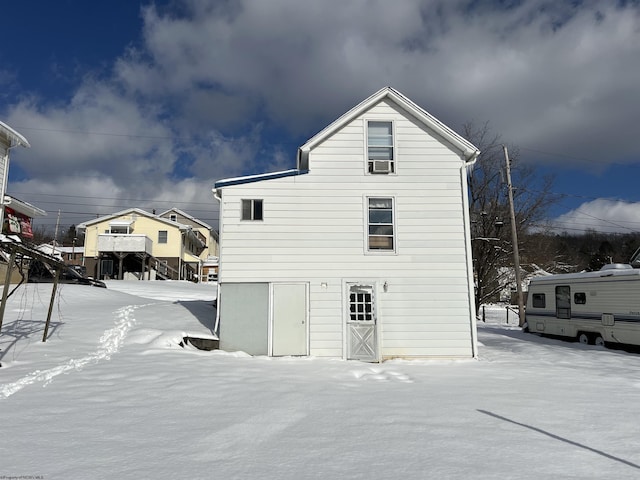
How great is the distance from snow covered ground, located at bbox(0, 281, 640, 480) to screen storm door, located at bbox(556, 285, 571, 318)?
504 cm

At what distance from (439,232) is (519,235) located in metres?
18.1

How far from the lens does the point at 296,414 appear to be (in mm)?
6105

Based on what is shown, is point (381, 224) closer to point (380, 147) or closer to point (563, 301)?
point (380, 147)

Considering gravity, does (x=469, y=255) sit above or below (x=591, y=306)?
above

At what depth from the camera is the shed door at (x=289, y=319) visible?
12.1 meters

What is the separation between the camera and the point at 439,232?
12609 millimetres

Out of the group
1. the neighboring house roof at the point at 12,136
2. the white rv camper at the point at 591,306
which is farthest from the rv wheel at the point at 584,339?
the neighboring house roof at the point at 12,136

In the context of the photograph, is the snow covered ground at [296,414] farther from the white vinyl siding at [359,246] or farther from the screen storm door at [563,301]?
the screen storm door at [563,301]

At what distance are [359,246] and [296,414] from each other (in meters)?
6.97

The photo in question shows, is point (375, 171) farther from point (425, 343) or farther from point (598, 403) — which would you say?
point (598, 403)

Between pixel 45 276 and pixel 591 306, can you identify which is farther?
pixel 45 276

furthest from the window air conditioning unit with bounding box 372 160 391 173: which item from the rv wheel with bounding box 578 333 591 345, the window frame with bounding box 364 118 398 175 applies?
the rv wheel with bounding box 578 333 591 345

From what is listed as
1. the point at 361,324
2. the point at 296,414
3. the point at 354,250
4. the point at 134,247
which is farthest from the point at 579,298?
the point at 134,247

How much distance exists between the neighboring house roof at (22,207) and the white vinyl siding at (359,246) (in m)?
13.2
